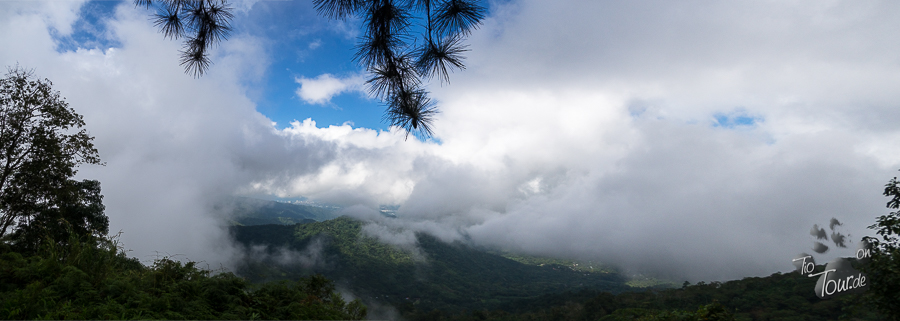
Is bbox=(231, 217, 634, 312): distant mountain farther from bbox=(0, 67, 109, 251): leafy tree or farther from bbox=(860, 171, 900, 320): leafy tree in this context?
bbox=(860, 171, 900, 320): leafy tree

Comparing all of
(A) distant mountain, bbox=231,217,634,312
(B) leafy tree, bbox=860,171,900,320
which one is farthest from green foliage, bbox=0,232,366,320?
(A) distant mountain, bbox=231,217,634,312

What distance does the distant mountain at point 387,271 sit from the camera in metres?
113

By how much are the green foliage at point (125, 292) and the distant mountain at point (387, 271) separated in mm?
102407

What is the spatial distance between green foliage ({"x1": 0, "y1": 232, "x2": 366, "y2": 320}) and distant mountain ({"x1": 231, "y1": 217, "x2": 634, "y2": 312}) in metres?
102

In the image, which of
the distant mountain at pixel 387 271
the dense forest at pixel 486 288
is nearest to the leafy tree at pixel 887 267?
the dense forest at pixel 486 288

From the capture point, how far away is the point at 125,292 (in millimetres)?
3586

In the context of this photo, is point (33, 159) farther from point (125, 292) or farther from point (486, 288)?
point (486, 288)

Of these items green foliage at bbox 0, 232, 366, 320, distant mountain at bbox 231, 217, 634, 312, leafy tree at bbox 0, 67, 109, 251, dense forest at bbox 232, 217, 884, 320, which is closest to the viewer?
green foliage at bbox 0, 232, 366, 320

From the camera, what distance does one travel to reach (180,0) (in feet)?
12.4

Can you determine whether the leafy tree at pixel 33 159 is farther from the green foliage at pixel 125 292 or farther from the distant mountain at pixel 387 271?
the distant mountain at pixel 387 271

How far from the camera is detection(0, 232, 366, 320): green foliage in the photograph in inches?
122

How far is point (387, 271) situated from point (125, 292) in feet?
507

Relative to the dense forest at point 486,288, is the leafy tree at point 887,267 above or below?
above

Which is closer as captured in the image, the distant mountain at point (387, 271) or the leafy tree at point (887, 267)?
the leafy tree at point (887, 267)
